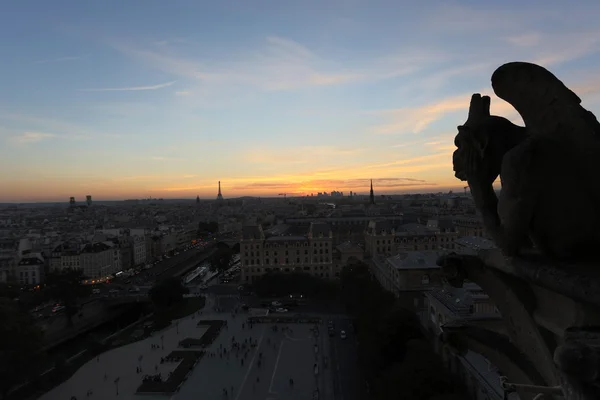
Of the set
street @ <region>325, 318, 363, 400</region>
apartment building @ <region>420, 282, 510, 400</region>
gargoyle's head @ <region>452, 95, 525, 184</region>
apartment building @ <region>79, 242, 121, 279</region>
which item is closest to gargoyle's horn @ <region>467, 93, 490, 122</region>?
gargoyle's head @ <region>452, 95, 525, 184</region>

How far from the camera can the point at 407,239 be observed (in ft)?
158

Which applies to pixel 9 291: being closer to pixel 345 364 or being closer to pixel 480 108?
pixel 345 364

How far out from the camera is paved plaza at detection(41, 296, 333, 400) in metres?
21.6

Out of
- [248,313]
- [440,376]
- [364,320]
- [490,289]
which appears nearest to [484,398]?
[440,376]

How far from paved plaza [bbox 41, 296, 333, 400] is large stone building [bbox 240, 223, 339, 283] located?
14.0 metres

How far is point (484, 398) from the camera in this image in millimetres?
16062

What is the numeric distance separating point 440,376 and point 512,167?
15.1 meters

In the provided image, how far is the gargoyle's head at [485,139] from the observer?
10.5ft

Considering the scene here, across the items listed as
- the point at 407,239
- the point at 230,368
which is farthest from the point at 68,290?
the point at 407,239

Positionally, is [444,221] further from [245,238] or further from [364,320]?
[364,320]

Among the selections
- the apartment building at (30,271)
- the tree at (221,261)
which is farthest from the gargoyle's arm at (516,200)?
the apartment building at (30,271)

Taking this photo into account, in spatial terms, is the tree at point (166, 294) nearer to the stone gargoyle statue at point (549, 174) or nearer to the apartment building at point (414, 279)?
the apartment building at point (414, 279)

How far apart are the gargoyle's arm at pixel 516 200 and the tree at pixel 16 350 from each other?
2499 centimetres

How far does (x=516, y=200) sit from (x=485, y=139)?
0.53m
